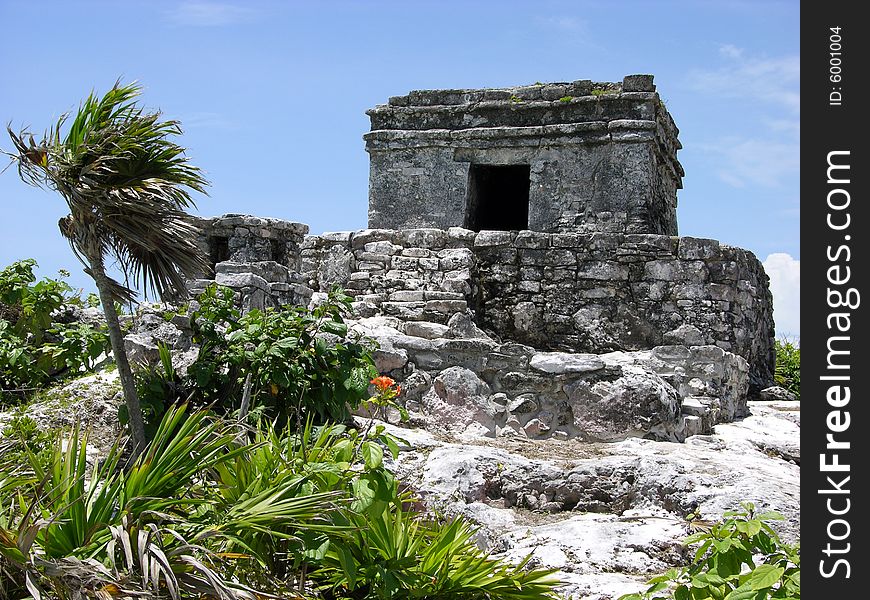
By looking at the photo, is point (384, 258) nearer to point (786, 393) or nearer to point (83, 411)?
point (83, 411)

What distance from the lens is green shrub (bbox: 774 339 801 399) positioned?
9531 mm

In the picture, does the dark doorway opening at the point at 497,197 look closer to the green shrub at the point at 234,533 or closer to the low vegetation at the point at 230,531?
the low vegetation at the point at 230,531

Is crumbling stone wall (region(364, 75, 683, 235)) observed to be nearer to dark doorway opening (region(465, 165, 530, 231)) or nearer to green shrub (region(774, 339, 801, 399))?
dark doorway opening (region(465, 165, 530, 231))

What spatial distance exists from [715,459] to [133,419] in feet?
9.85

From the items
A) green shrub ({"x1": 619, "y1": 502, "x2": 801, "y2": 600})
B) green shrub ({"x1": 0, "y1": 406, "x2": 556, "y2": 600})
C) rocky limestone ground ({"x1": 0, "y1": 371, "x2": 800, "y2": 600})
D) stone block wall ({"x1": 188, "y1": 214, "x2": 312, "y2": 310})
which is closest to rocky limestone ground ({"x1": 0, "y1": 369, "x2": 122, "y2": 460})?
rocky limestone ground ({"x1": 0, "y1": 371, "x2": 800, "y2": 600})

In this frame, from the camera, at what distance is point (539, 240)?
8070mm

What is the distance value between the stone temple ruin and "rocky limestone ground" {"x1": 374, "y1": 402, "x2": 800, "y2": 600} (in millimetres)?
527

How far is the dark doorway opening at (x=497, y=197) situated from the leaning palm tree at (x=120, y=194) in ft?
21.0

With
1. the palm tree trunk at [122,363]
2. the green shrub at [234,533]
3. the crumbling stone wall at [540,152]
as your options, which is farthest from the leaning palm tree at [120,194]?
the crumbling stone wall at [540,152]

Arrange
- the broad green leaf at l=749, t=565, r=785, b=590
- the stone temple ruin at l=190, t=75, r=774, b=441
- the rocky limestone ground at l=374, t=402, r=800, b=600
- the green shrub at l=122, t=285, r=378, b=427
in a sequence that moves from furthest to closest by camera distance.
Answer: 1. the stone temple ruin at l=190, t=75, r=774, b=441
2. the green shrub at l=122, t=285, r=378, b=427
3. the rocky limestone ground at l=374, t=402, r=800, b=600
4. the broad green leaf at l=749, t=565, r=785, b=590

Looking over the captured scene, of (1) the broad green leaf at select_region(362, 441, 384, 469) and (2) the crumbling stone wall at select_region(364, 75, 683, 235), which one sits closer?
(1) the broad green leaf at select_region(362, 441, 384, 469)

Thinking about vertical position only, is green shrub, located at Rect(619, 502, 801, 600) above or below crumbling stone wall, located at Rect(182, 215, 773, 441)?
below

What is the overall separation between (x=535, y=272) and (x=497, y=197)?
476cm
